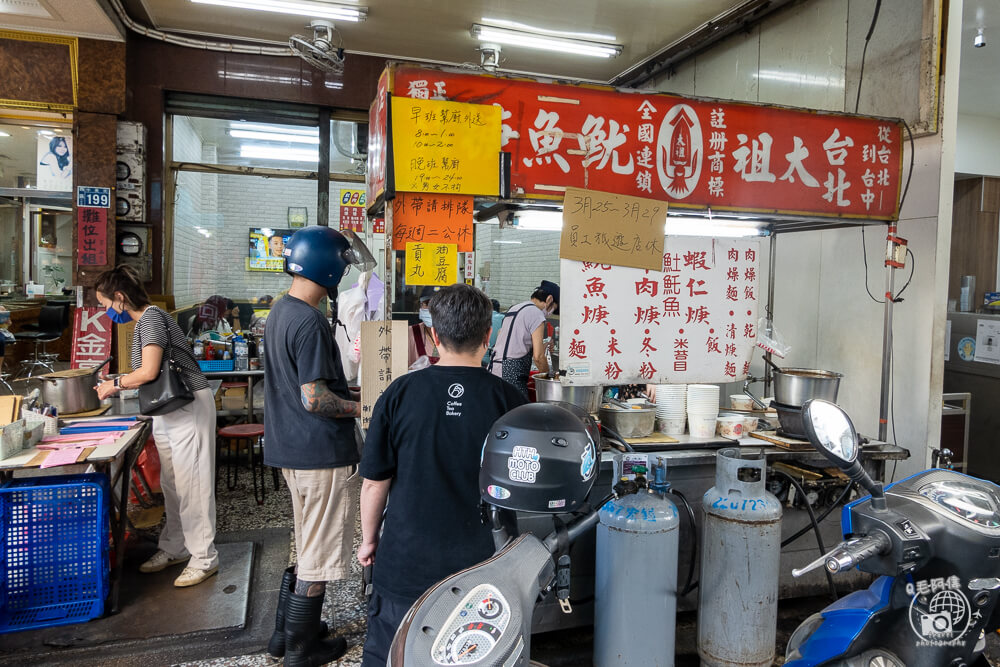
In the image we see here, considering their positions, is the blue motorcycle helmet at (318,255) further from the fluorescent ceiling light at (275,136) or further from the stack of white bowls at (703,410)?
the fluorescent ceiling light at (275,136)

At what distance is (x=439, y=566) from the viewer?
6.55 ft

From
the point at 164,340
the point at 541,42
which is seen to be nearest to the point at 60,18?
the point at 164,340

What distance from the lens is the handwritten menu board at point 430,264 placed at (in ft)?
10.1

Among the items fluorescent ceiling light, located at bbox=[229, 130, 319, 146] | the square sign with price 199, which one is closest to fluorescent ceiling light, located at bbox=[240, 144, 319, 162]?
fluorescent ceiling light, located at bbox=[229, 130, 319, 146]

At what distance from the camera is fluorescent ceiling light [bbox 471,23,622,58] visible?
652cm

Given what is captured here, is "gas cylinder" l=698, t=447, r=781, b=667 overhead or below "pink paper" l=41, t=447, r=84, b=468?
below

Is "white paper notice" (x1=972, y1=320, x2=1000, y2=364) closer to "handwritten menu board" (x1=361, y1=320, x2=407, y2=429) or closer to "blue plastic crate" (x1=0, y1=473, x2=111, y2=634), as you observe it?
"handwritten menu board" (x1=361, y1=320, x2=407, y2=429)

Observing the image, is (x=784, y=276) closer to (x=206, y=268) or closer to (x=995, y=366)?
(x=995, y=366)

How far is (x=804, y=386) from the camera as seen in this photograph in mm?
3422

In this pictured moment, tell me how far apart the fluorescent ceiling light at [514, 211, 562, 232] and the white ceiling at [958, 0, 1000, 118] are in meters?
4.25

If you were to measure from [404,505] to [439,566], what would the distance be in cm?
22

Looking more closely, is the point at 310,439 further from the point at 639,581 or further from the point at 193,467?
the point at 639,581

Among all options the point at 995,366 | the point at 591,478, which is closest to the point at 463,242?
the point at 591,478

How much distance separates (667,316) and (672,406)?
50 cm
